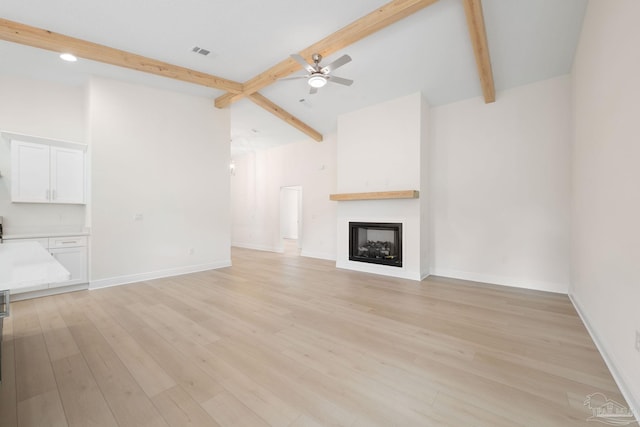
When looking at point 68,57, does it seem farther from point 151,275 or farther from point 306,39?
point 151,275

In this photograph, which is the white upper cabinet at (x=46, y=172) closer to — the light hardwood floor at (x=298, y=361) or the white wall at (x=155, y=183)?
the white wall at (x=155, y=183)

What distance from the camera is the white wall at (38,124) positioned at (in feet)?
13.3

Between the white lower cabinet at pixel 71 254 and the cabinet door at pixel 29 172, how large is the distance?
74cm

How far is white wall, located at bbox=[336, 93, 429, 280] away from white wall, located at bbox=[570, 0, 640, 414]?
7.06 feet

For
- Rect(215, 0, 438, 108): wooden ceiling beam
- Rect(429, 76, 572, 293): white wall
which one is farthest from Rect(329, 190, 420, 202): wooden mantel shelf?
Rect(215, 0, 438, 108): wooden ceiling beam

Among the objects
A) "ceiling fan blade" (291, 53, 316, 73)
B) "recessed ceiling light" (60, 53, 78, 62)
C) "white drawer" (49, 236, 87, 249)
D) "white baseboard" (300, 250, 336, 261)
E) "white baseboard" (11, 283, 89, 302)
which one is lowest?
"white baseboard" (11, 283, 89, 302)

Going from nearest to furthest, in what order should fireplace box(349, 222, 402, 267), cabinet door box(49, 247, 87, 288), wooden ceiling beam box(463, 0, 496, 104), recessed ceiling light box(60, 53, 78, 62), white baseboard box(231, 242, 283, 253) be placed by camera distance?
wooden ceiling beam box(463, 0, 496, 104) < recessed ceiling light box(60, 53, 78, 62) < cabinet door box(49, 247, 87, 288) < fireplace box(349, 222, 402, 267) < white baseboard box(231, 242, 283, 253)

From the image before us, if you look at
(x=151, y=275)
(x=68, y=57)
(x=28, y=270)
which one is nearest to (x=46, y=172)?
(x=68, y=57)

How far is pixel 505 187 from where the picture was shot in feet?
14.7

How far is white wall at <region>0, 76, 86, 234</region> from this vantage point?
406 cm

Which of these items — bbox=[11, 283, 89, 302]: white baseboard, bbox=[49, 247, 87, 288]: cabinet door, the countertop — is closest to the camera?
the countertop

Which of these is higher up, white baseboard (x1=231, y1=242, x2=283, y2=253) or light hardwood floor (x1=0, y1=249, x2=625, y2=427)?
white baseboard (x1=231, y1=242, x2=283, y2=253)

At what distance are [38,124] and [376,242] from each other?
248 inches

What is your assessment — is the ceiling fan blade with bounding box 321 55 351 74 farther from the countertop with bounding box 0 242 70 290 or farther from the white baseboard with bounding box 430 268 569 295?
the white baseboard with bounding box 430 268 569 295
